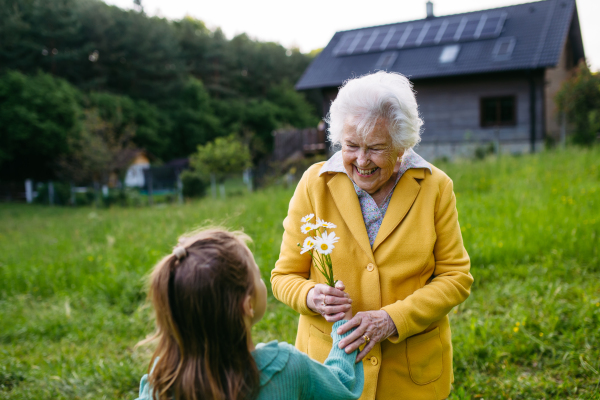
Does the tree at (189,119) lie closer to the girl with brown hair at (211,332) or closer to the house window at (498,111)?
the house window at (498,111)

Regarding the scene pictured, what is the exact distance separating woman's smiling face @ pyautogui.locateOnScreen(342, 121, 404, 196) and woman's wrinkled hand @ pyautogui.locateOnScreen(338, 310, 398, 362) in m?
0.55

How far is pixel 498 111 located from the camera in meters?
18.6

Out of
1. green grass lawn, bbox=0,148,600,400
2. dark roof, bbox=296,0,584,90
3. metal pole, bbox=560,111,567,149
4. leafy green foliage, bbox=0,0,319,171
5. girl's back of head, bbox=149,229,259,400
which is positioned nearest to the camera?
girl's back of head, bbox=149,229,259,400

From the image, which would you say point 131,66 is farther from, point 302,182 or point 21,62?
point 302,182

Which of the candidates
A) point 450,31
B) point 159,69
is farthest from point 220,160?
point 159,69

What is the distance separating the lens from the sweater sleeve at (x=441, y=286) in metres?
1.78

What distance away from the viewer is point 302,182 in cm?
209

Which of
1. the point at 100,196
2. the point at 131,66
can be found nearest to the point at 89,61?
the point at 131,66

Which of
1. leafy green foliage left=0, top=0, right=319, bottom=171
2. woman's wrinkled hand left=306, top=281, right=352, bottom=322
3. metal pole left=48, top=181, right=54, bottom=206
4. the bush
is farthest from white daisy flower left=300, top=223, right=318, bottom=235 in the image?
leafy green foliage left=0, top=0, right=319, bottom=171

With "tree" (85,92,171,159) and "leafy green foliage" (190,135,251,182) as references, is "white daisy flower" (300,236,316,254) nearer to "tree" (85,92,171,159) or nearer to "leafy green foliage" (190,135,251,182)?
"leafy green foliage" (190,135,251,182)

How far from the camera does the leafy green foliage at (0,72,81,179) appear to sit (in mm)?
25422

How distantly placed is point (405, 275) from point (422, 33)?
21131mm

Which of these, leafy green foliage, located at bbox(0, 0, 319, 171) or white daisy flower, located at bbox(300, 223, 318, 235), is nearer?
white daisy flower, located at bbox(300, 223, 318, 235)

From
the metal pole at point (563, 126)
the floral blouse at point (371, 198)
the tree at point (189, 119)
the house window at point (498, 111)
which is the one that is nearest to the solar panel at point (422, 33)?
the house window at point (498, 111)
